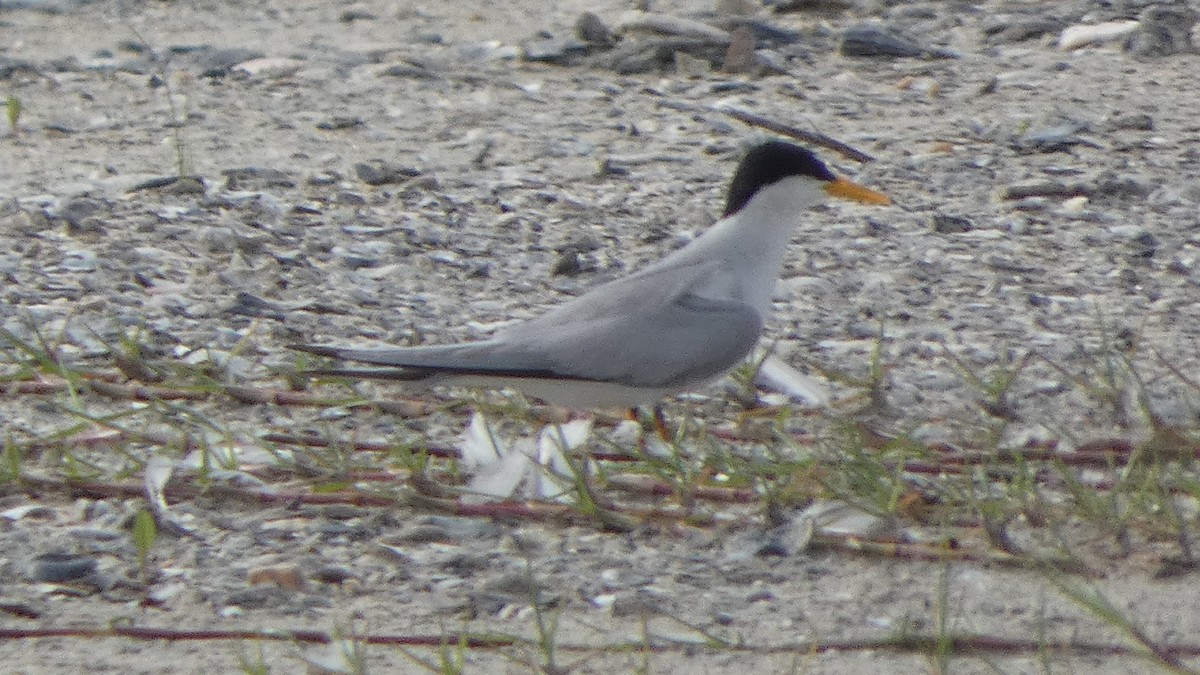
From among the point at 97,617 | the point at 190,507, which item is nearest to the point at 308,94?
the point at 190,507

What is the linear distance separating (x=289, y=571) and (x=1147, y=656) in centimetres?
123

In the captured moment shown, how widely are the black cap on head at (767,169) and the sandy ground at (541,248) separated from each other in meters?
0.34

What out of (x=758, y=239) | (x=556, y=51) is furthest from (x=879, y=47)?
(x=758, y=239)

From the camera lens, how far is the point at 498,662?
8.40 ft

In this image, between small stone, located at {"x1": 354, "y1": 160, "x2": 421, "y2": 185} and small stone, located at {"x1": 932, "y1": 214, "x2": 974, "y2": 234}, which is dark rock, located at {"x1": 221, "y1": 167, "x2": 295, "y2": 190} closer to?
small stone, located at {"x1": 354, "y1": 160, "x2": 421, "y2": 185}

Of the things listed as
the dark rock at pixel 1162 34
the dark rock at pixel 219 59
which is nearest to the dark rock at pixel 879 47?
the dark rock at pixel 1162 34

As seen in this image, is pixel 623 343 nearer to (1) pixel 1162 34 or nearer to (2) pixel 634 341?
(2) pixel 634 341

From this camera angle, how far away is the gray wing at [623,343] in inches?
129

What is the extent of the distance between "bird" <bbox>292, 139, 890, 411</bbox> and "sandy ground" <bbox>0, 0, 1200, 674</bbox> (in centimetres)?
28

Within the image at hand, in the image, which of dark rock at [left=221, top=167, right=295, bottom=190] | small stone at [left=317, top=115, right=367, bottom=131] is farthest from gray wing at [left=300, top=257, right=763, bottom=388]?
small stone at [left=317, top=115, right=367, bottom=131]

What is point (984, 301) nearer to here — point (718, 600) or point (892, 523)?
point (892, 523)

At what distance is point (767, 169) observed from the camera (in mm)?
3846

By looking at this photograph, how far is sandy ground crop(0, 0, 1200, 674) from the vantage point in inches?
108

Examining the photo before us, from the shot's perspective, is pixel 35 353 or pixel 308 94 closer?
pixel 35 353
